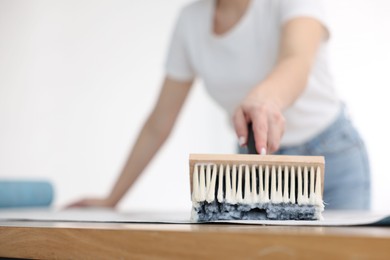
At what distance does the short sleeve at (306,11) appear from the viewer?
1198 millimetres

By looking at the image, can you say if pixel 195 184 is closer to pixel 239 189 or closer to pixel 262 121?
pixel 239 189

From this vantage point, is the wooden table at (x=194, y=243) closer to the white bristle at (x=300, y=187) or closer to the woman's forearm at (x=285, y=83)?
the white bristle at (x=300, y=187)

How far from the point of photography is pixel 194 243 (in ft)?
1.63

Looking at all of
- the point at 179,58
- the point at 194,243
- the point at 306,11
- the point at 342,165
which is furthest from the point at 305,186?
the point at 179,58

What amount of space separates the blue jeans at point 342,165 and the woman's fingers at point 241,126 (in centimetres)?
57

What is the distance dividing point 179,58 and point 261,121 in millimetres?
799

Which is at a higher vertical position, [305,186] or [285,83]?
[285,83]

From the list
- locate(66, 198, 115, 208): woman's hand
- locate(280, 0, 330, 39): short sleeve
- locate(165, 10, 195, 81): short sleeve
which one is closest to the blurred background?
locate(66, 198, 115, 208): woman's hand

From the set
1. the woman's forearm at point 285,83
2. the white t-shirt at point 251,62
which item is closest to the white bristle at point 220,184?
the woman's forearm at point 285,83

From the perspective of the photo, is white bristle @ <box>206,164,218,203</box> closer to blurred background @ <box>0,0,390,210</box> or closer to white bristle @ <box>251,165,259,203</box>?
white bristle @ <box>251,165,259,203</box>

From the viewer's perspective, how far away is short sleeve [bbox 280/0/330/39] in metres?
→ 1.20

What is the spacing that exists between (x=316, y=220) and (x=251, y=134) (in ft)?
0.66

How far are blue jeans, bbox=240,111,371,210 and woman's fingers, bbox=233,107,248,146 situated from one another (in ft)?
1.87

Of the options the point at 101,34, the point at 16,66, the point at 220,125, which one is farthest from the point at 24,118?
the point at 220,125
